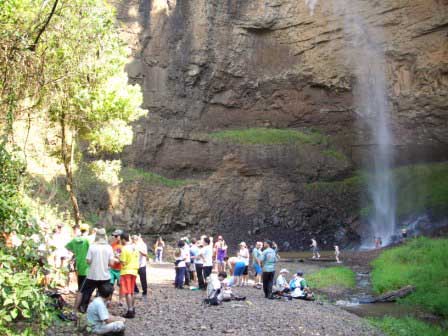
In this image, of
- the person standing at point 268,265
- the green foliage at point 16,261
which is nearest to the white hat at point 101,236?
the green foliage at point 16,261

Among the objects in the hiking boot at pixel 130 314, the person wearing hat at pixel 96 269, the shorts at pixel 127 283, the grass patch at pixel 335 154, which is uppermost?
the grass patch at pixel 335 154

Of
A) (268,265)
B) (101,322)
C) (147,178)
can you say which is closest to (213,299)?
(268,265)

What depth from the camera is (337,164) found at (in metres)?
42.7

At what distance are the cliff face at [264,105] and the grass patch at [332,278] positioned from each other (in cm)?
1350

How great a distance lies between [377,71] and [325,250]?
613 inches

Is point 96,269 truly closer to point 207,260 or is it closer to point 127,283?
point 127,283

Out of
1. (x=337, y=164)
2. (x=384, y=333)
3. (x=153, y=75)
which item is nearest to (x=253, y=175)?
(x=337, y=164)

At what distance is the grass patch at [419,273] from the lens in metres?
17.6

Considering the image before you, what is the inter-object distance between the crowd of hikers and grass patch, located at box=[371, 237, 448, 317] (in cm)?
427

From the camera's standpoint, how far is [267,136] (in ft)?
140

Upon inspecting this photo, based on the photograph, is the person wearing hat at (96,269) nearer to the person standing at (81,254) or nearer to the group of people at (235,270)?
the person standing at (81,254)

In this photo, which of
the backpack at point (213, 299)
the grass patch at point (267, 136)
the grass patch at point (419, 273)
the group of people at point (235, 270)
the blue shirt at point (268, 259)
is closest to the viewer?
the backpack at point (213, 299)

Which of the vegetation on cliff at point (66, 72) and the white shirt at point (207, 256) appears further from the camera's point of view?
the white shirt at point (207, 256)

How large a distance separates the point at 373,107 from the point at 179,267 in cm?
3153
